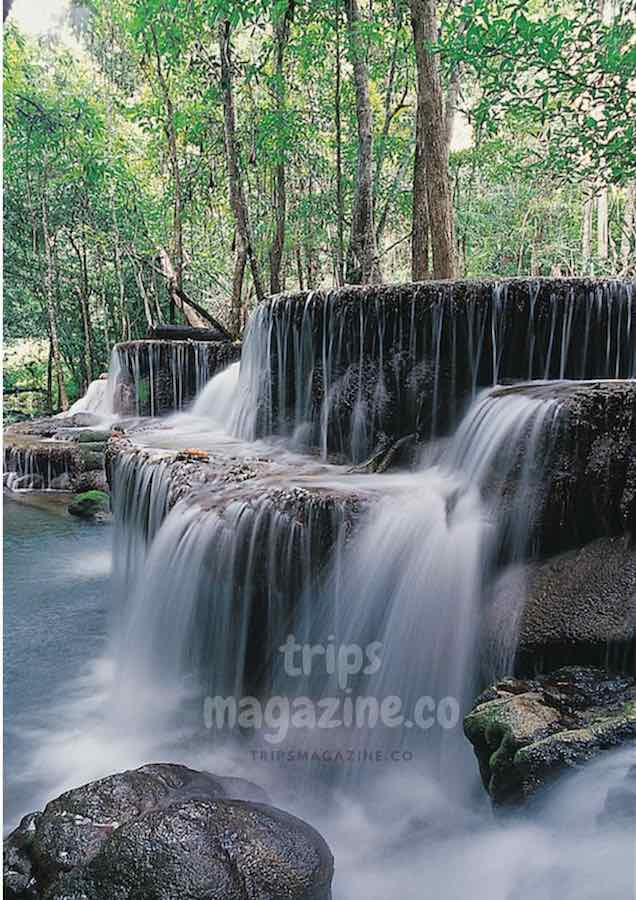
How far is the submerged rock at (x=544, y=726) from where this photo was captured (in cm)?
205

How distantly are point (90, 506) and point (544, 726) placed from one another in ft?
16.4

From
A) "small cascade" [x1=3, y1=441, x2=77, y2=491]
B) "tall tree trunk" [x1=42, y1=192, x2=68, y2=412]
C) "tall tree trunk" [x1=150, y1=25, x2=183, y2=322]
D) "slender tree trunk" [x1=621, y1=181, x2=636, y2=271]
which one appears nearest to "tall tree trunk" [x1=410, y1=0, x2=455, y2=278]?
"small cascade" [x1=3, y1=441, x2=77, y2=491]

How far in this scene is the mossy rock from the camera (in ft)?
20.6

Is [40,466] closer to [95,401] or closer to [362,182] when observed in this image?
[95,401]

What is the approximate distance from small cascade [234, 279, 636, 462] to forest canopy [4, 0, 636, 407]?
1156 millimetres

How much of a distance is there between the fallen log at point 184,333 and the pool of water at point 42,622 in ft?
11.4

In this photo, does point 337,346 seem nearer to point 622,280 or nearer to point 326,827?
point 622,280

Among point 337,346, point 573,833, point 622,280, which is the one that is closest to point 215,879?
point 573,833

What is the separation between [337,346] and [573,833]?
8.82 ft

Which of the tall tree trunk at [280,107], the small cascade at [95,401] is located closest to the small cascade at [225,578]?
the tall tree trunk at [280,107]

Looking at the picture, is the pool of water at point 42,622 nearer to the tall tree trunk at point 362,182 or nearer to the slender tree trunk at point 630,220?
the tall tree trunk at point 362,182

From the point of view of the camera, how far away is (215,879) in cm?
→ 172

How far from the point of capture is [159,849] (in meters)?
1.75

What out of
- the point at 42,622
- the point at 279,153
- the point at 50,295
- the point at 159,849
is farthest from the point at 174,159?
the point at 159,849
